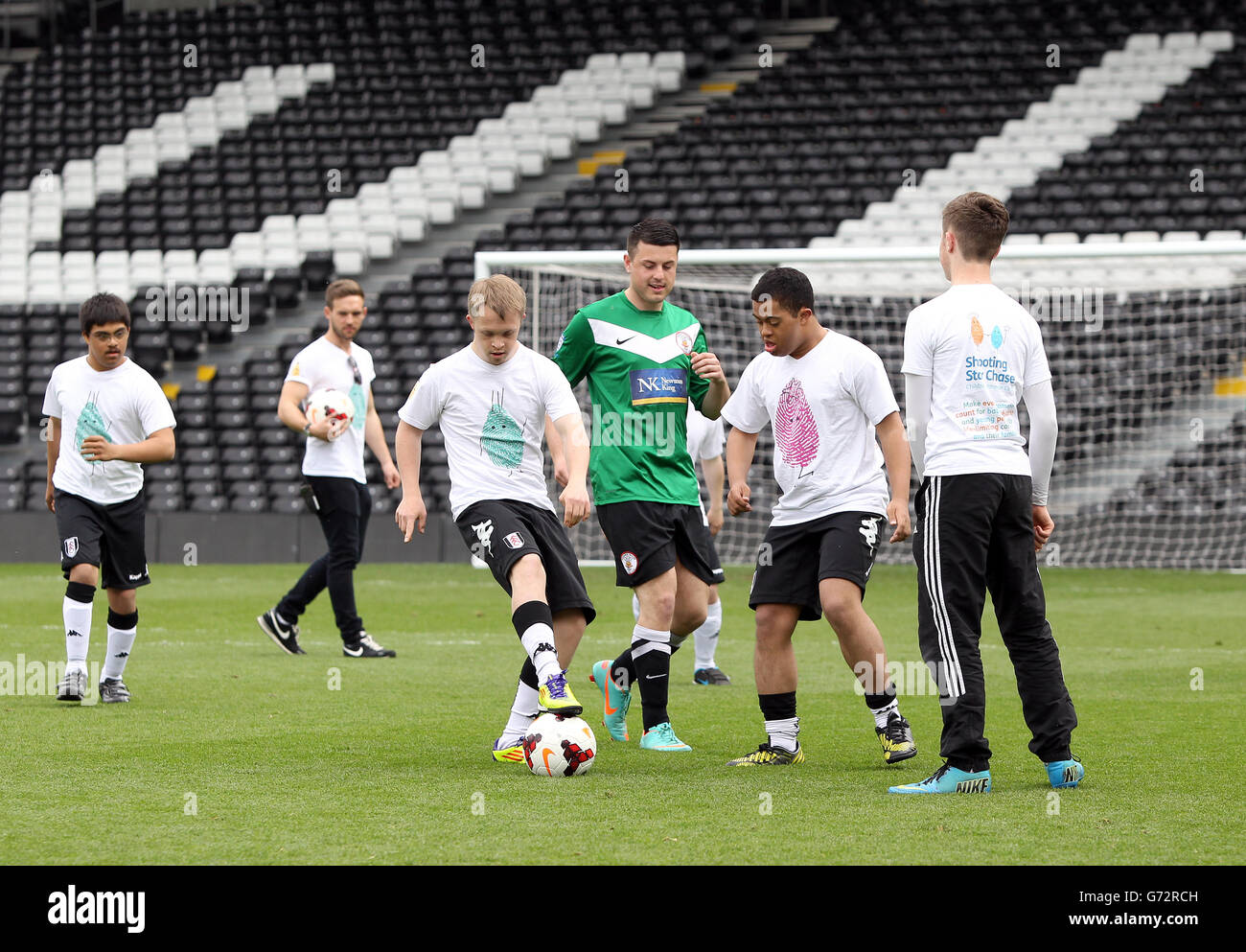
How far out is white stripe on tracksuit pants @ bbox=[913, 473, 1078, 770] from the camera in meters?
4.84

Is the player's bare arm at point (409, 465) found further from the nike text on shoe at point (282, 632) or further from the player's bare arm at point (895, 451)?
the nike text on shoe at point (282, 632)

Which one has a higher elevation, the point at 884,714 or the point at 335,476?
the point at 335,476

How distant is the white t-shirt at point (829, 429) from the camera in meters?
5.55

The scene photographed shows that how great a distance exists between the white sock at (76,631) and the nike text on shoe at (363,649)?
2.22m

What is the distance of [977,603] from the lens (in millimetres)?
4895

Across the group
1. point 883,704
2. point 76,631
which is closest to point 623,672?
point 883,704

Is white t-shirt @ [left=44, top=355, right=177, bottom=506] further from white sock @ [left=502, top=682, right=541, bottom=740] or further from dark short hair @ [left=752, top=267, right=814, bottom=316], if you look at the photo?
dark short hair @ [left=752, top=267, right=814, bottom=316]

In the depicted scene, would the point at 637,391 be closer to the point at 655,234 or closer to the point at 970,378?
the point at 655,234

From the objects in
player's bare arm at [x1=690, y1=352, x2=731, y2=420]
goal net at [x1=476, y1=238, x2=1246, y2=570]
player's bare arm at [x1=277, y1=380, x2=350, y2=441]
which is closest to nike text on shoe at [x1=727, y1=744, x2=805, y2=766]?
player's bare arm at [x1=690, y1=352, x2=731, y2=420]

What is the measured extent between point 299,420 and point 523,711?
3.92 meters

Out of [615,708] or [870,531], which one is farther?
[615,708]

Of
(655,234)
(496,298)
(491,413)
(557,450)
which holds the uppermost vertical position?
(655,234)

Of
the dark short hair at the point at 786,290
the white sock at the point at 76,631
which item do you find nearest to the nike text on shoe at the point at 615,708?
the dark short hair at the point at 786,290

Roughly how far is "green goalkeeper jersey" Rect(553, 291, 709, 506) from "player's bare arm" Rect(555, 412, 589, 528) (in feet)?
0.76
